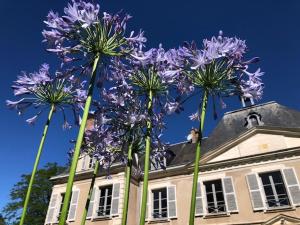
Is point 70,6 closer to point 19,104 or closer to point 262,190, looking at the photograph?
point 19,104

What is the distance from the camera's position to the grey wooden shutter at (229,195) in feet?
42.3

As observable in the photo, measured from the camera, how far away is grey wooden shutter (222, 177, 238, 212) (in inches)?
508

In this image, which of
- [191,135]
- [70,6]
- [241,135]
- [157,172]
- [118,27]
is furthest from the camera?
[191,135]

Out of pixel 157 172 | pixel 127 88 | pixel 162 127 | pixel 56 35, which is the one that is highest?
pixel 157 172

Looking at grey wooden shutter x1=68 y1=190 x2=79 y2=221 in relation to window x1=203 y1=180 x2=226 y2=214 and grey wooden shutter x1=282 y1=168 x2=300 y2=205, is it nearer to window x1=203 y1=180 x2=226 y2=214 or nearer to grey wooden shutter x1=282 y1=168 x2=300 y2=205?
window x1=203 y1=180 x2=226 y2=214

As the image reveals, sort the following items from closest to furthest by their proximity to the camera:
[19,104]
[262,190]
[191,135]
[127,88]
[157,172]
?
1. [127,88]
2. [19,104]
3. [262,190]
4. [157,172]
5. [191,135]

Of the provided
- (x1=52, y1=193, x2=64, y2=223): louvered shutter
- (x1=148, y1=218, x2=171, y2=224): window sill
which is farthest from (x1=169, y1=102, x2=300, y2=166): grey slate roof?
(x1=52, y1=193, x2=64, y2=223): louvered shutter

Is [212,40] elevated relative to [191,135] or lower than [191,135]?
lower

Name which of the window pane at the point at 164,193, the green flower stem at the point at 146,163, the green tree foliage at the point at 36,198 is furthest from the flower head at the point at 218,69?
the green tree foliage at the point at 36,198

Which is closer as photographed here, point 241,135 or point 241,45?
point 241,45

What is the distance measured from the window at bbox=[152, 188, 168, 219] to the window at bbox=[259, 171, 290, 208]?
532 centimetres

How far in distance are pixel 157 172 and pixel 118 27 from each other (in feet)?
45.1

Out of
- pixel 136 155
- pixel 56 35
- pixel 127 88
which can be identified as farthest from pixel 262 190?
pixel 56 35

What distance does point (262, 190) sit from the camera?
1270cm
